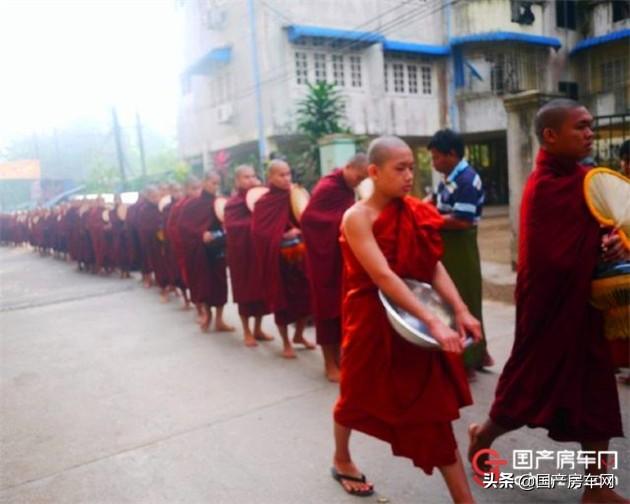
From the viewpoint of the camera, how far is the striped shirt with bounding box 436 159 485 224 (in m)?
3.37

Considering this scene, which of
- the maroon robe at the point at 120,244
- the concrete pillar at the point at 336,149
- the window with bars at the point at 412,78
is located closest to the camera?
the concrete pillar at the point at 336,149

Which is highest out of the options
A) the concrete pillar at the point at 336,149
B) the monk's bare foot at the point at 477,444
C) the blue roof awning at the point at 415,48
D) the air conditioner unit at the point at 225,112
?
the blue roof awning at the point at 415,48

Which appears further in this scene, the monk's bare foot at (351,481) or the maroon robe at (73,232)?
the maroon robe at (73,232)

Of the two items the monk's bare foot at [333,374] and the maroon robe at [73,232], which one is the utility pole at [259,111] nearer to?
the maroon robe at [73,232]

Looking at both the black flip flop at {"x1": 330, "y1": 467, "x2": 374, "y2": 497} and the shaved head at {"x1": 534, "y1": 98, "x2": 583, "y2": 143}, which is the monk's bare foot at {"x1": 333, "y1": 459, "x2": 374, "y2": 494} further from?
the shaved head at {"x1": 534, "y1": 98, "x2": 583, "y2": 143}

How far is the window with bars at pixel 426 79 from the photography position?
55.0 feet

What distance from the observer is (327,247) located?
3770 mm

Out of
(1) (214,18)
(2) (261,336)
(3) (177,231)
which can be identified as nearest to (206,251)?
(3) (177,231)

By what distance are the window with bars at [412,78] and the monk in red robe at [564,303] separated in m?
14.5

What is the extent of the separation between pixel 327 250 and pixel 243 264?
157 centimetres

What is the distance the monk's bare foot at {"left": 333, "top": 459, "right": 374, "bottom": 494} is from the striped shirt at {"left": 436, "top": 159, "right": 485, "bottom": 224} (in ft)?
5.31

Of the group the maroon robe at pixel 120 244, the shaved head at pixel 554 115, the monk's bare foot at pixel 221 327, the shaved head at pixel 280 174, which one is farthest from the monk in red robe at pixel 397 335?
the maroon robe at pixel 120 244

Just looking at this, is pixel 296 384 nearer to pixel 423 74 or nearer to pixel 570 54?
pixel 423 74

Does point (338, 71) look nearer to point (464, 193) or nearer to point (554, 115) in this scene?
point (464, 193)
